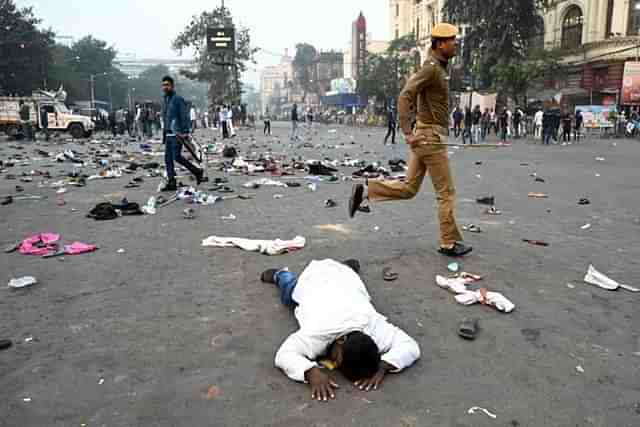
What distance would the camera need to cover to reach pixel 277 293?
414cm

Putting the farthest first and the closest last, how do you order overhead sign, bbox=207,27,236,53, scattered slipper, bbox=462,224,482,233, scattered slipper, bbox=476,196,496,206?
overhead sign, bbox=207,27,236,53 → scattered slipper, bbox=476,196,496,206 → scattered slipper, bbox=462,224,482,233

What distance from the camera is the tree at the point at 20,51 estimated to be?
46.1 meters

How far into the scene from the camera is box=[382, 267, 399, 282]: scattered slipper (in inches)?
175

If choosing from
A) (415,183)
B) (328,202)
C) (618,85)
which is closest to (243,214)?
(328,202)

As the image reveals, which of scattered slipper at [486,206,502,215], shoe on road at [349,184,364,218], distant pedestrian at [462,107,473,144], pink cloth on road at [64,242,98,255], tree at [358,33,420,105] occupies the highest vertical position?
tree at [358,33,420,105]

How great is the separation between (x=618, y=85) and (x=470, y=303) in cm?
3802

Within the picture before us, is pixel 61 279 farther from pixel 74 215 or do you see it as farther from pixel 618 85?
pixel 618 85

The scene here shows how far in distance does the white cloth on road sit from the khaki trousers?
2009mm

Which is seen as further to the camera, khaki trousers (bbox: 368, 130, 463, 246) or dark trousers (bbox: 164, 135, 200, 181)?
dark trousers (bbox: 164, 135, 200, 181)

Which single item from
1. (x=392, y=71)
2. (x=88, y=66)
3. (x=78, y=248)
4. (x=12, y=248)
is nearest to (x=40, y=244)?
(x=12, y=248)

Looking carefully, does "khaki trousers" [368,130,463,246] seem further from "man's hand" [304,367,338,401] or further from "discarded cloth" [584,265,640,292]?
"man's hand" [304,367,338,401]

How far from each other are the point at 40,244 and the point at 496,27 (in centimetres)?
3266

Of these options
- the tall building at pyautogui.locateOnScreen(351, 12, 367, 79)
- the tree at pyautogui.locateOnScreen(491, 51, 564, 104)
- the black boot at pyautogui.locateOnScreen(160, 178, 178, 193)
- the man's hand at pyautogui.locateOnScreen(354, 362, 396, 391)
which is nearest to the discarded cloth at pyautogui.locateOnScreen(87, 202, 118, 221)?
the black boot at pyautogui.locateOnScreen(160, 178, 178, 193)

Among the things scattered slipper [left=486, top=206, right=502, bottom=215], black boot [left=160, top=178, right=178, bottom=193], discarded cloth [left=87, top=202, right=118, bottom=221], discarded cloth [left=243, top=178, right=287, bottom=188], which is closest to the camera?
discarded cloth [left=87, top=202, right=118, bottom=221]
